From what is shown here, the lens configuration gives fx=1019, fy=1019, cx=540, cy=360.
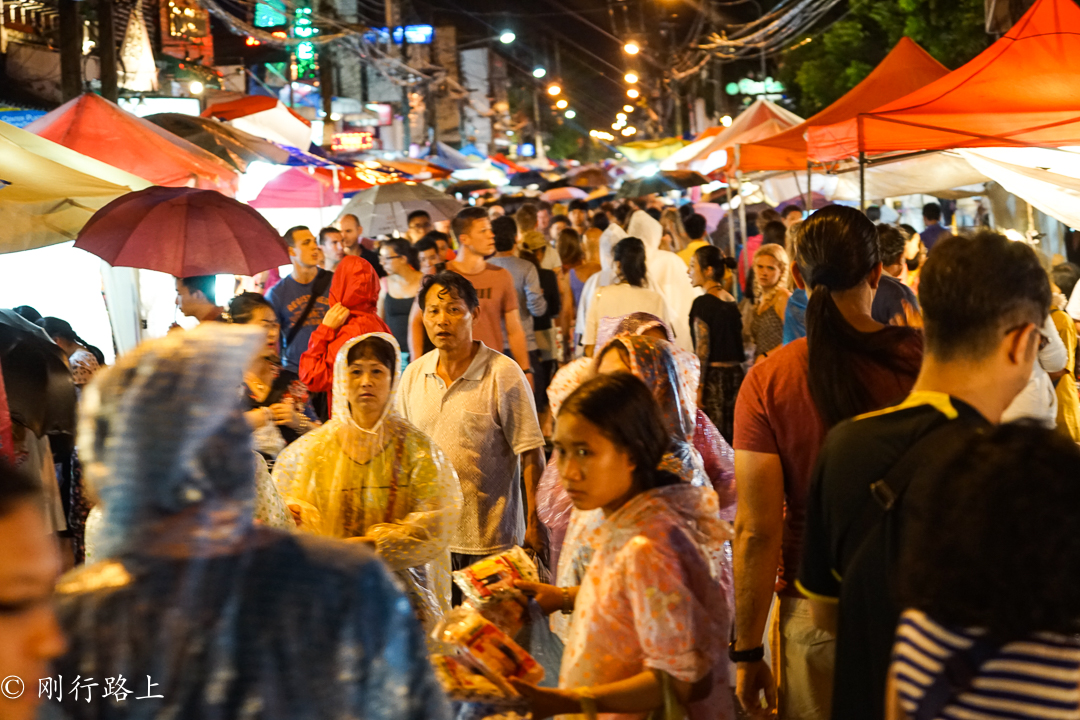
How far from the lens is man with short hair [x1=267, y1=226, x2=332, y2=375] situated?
850 centimetres

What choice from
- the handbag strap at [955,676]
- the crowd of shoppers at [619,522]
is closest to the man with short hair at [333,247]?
the crowd of shoppers at [619,522]

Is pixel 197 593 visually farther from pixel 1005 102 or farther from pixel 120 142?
pixel 120 142

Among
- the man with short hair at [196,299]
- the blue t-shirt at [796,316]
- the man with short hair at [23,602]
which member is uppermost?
the man with short hair at [196,299]

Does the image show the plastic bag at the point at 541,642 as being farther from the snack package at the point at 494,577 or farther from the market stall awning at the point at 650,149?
the market stall awning at the point at 650,149

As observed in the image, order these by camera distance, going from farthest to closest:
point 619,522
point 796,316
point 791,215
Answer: point 791,215 < point 796,316 < point 619,522

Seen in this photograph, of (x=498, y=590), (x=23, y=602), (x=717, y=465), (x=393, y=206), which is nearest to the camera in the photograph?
(x=23, y=602)

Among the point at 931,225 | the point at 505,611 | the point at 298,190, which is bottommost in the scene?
the point at 505,611

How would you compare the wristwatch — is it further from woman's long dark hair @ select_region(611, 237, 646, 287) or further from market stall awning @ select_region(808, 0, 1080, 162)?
woman's long dark hair @ select_region(611, 237, 646, 287)

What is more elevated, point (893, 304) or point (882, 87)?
point (882, 87)

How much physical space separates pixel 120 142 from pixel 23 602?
8.79 m

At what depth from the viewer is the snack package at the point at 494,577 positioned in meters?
2.99

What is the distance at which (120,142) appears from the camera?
9492 millimetres

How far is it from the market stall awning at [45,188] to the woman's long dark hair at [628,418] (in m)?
4.96

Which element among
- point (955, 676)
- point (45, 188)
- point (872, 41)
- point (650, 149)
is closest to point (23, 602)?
point (955, 676)
